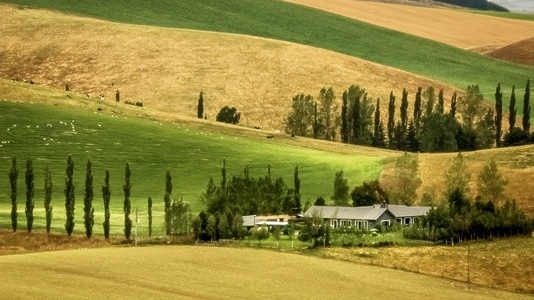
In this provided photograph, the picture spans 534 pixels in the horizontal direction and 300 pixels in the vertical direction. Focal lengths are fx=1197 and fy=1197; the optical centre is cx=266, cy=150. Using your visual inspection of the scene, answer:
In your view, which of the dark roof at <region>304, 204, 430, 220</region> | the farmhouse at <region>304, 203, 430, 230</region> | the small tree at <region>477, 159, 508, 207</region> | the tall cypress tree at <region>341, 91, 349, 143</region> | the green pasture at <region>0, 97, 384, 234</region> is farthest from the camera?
the tall cypress tree at <region>341, 91, 349, 143</region>

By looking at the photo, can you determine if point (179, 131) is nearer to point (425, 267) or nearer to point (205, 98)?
point (205, 98)

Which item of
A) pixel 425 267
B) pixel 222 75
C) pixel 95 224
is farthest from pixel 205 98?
pixel 425 267

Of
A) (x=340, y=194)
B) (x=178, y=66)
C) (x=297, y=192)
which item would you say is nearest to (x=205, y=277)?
(x=297, y=192)

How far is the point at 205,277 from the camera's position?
214 ft

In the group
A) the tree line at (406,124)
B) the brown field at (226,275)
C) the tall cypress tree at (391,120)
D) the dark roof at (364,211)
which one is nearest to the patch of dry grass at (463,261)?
the brown field at (226,275)

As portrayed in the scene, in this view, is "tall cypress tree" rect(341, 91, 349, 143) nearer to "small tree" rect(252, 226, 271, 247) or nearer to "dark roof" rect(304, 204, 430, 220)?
"dark roof" rect(304, 204, 430, 220)

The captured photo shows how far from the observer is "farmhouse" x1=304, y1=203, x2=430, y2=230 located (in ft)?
307

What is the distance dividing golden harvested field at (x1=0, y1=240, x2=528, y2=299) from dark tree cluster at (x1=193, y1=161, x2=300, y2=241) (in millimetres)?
7307

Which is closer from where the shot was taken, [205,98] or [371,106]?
[371,106]

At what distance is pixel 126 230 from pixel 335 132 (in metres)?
69.6

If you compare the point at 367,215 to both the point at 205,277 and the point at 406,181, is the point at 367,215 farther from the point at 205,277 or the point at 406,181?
the point at 205,277

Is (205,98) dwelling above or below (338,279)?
above

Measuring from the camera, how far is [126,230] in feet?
282

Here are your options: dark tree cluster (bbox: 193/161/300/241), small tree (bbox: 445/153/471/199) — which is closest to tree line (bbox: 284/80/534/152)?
small tree (bbox: 445/153/471/199)
